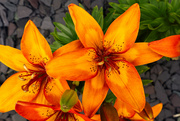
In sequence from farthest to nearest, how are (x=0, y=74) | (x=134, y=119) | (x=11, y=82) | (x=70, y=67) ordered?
1. (x=0, y=74)
2. (x=134, y=119)
3. (x=11, y=82)
4. (x=70, y=67)

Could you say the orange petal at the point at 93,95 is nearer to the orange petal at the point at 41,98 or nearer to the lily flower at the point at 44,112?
the lily flower at the point at 44,112

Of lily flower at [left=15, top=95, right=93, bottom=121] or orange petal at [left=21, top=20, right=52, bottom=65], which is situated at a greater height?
orange petal at [left=21, top=20, right=52, bottom=65]

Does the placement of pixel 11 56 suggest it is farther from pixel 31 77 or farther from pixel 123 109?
pixel 123 109

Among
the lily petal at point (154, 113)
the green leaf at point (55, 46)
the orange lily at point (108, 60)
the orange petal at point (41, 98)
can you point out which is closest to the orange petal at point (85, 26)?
the orange lily at point (108, 60)

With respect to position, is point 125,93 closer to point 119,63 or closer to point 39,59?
point 119,63

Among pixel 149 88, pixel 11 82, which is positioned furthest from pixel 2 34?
pixel 149 88

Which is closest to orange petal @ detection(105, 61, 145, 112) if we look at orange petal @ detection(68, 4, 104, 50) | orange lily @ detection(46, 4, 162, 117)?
orange lily @ detection(46, 4, 162, 117)

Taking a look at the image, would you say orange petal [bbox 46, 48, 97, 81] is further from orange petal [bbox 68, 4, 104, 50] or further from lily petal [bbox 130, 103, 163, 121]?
lily petal [bbox 130, 103, 163, 121]
